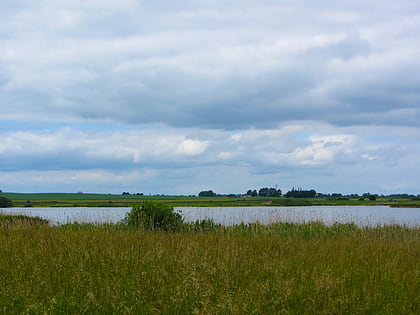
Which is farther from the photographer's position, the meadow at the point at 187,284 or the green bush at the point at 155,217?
the green bush at the point at 155,217

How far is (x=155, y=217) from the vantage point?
20.2 meters

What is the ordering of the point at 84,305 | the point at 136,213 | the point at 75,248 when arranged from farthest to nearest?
the point at 136,213 < the point at 75,248 < the point at 84,305

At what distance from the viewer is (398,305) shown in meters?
6.26

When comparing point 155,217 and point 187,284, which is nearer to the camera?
point 187,284

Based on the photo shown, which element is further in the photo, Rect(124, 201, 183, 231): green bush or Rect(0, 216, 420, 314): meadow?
Rect(124, 201, 183, 231): green bush

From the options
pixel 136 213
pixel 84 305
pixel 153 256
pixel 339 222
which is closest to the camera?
pixel 84 305

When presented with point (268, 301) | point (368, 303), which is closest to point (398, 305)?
point (368, 303)

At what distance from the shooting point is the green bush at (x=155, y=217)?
20.0 metres

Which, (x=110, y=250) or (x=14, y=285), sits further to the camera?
(x=110, y=250)

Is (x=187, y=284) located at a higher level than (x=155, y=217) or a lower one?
lower

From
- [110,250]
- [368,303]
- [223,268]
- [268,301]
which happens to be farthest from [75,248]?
[368,303]

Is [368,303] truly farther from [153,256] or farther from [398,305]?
[153,256]

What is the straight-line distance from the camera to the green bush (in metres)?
→ 20.0

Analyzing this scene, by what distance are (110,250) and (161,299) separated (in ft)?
11.6
